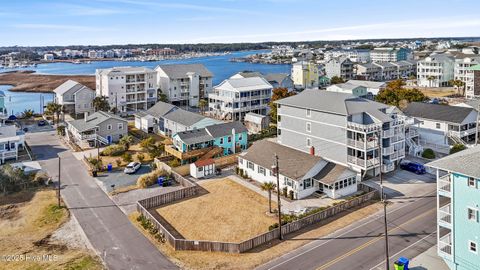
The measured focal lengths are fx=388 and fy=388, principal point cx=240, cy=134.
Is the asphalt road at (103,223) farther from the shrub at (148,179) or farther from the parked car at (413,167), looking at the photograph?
the parked car at (413,167)

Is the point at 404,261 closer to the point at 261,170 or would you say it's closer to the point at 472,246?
the point at 472,246

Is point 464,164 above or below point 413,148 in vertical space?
above

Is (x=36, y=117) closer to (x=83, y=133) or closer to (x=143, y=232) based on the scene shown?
(x=83, y=133)

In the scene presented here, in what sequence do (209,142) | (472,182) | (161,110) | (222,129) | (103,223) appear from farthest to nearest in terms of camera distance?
(161,110) → (222,129) → (209,142) → (103,223) → (472,182)

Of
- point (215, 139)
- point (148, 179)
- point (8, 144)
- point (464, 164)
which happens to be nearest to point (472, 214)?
point (464, 164)

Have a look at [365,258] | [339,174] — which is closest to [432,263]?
[365,258]

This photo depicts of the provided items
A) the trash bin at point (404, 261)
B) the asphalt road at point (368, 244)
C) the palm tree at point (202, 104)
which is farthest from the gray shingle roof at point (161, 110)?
the trash bin at point (404, 261)
